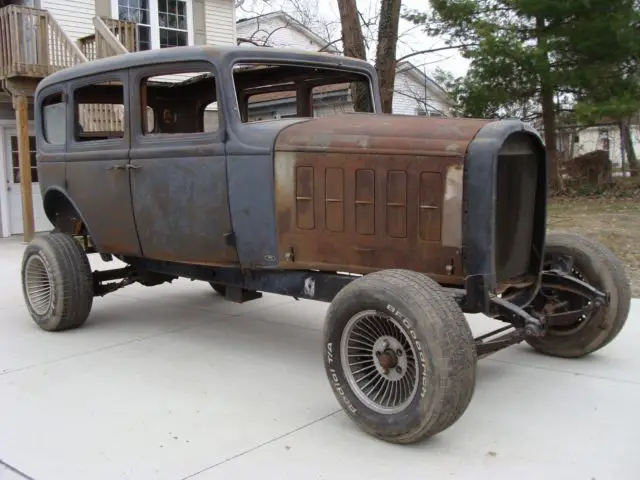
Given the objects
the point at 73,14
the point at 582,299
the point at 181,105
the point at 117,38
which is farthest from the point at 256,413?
the point at 73,14

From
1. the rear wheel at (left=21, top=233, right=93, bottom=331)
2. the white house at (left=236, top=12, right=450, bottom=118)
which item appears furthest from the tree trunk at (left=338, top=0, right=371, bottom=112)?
the white house at (left=236, top=12, right=450, bottom=118)

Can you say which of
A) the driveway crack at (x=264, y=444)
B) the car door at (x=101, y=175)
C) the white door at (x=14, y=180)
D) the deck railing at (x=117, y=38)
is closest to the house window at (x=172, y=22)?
the deck railing at (x=117, y=38)

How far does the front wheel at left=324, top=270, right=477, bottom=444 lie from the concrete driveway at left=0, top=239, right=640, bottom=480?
0.60 ft

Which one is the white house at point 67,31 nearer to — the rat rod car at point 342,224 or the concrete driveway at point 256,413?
the rat rod car at point 342,224

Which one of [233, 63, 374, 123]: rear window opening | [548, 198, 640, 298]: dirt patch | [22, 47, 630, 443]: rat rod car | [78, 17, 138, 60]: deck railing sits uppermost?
[78, 17, 138, 60]: deck railing

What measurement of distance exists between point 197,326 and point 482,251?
303 centimetres

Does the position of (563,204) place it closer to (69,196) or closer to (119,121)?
(119,121)

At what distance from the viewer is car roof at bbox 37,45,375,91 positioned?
14.5ft

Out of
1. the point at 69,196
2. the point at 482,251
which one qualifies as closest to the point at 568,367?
the point at 482,251

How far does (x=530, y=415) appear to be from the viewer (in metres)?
3.69

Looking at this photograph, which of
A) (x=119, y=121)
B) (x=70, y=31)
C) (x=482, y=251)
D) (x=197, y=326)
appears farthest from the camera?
(x=70, y=31)

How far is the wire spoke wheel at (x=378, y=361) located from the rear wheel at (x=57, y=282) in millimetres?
2805

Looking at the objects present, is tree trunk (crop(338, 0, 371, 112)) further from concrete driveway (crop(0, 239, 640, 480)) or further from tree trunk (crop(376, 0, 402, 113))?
concrete driveway (crop(0, 239, 640, 480))

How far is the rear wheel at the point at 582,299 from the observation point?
4273mm
